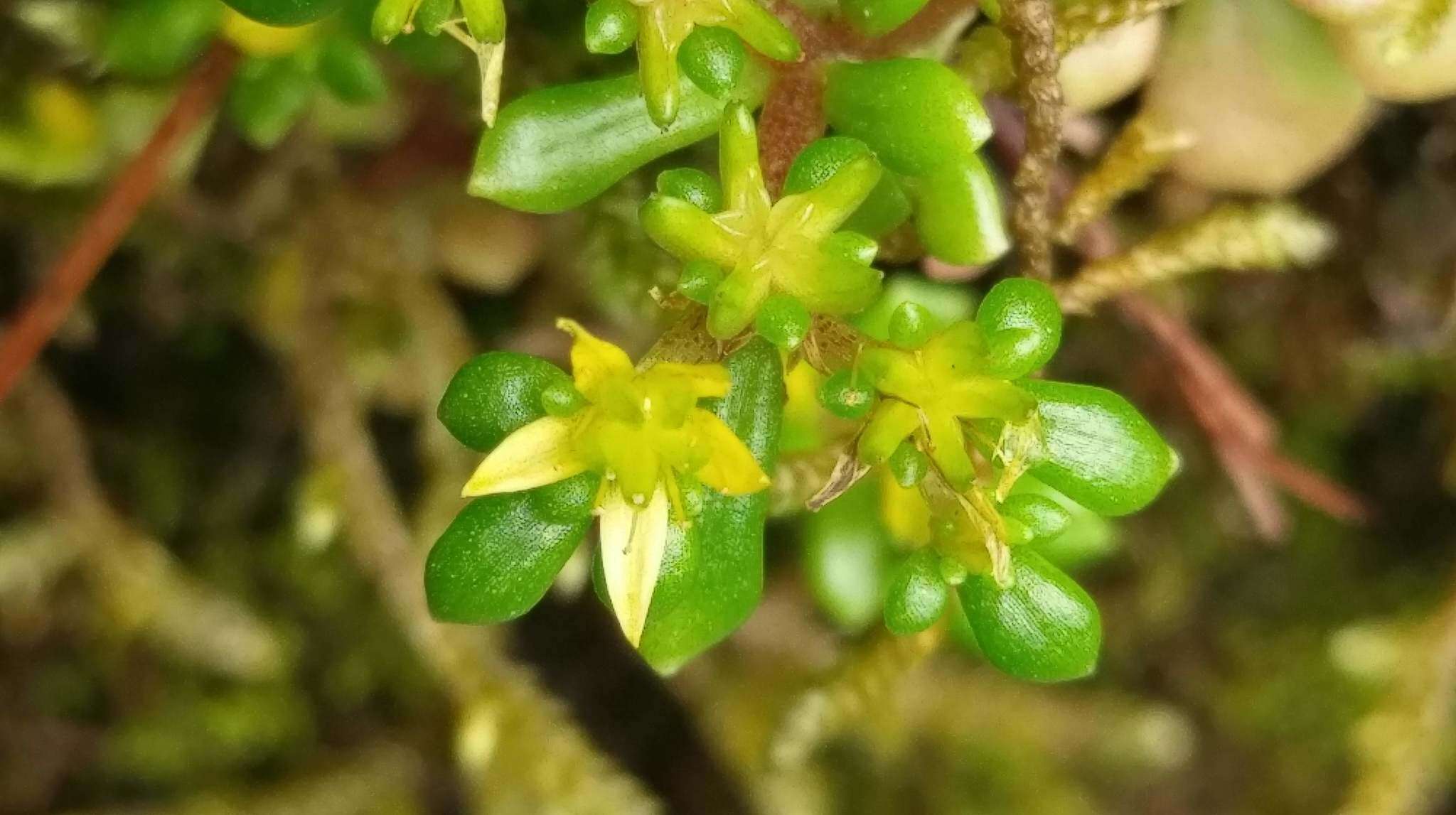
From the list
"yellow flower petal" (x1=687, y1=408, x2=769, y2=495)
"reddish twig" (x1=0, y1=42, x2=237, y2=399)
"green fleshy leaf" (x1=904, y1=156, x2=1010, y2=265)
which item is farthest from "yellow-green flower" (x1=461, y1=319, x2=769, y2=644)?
"reddish twig" (x1=0, y1=42, x2=237, y2=399)

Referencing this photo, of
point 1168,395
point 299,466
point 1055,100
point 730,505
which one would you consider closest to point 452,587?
point 730,505

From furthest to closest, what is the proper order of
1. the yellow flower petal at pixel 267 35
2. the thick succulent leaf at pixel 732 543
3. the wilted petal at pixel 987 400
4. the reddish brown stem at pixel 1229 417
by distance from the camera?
1. the reddish brown stem at pixel 1229 417
2. the yellow flower petal at pixel 267 35
3. the thick succulent leaf at pixel 732 543
4. the wilted petal at pixel 987 400

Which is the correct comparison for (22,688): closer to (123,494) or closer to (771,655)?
(123,494)

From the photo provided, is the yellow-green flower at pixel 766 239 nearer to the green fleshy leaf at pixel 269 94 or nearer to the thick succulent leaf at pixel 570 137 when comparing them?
the thick succulent leaf at pixel 570 137

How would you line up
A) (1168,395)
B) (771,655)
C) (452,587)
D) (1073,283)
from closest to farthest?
(452,587) → (1073,283) → (1168,395) → (771,655)

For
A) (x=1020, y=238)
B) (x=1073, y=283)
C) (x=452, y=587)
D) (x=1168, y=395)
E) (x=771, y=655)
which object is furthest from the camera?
(x=771, y=655)

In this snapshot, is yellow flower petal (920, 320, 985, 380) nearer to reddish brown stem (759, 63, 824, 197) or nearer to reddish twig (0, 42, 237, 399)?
reddish brown stem (759, 63, 824, 197)

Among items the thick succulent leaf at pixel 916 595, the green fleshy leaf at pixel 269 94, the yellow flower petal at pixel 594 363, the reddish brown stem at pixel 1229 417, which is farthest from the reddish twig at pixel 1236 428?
the green fleshy leaf at pixel 269 94
